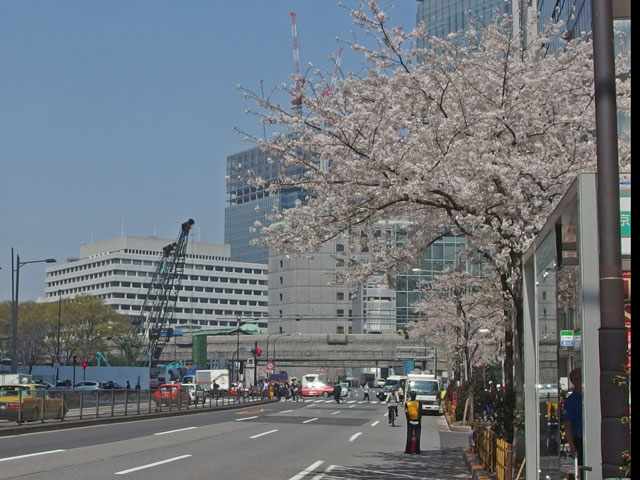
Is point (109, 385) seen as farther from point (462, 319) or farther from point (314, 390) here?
point (462, 319)

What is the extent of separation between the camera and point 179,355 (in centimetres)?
12719

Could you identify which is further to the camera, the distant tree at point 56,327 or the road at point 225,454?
the distant tree at point 56,327

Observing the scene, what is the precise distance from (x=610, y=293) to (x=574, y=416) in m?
1.47

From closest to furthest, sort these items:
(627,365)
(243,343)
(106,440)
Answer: (627,365), (106,440), (243,343)

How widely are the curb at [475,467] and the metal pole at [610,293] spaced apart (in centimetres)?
812

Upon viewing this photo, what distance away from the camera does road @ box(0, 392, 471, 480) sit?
1662 cm

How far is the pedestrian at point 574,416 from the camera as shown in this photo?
24.2 feet

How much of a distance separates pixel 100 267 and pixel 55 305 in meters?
99.8


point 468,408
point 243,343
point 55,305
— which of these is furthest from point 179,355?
point 468,408

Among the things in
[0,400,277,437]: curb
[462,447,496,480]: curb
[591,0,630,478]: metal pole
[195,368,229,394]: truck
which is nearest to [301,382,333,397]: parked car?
[195,368,229,394]: truck

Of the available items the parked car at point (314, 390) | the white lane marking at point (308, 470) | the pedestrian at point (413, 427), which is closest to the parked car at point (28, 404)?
the pedestrian at point (413, 427)

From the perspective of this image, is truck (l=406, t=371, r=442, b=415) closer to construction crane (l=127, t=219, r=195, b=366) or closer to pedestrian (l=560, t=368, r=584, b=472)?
pedestrian (l=560, t=368, r=584, b=472)

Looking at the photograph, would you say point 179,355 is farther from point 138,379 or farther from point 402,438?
point 402,438

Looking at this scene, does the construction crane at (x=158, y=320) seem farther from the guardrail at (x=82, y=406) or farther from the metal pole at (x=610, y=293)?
the metal pole at (x=610, y=293)
